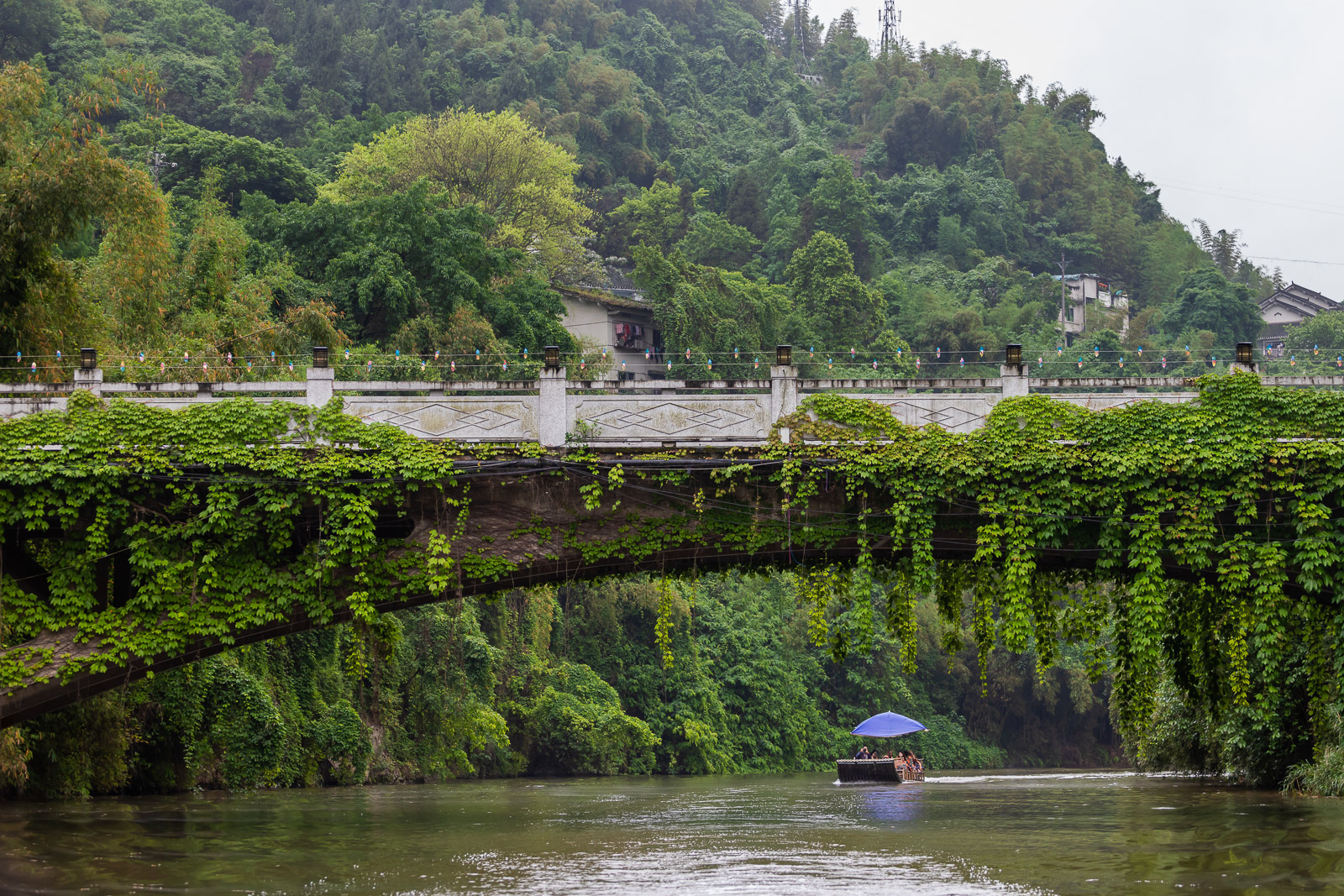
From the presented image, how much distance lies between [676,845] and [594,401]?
6494mm

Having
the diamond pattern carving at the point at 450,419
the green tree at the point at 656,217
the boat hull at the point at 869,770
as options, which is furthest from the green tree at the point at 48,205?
the green tree at the point at 656,217

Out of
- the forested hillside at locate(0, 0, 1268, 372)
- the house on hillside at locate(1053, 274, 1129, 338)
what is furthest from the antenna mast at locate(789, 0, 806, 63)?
the house on hillside at locate(1053, 274, 1129, 338)

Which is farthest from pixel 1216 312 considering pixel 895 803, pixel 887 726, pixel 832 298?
pixel 895 803

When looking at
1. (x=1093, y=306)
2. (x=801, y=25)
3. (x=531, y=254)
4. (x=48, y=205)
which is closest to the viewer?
(x=48, y=205)

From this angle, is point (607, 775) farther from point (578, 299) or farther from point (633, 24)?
point (633, 24)

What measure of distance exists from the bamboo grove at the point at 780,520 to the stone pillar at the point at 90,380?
1276 millimetres

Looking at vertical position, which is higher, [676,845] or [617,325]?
[617,325]

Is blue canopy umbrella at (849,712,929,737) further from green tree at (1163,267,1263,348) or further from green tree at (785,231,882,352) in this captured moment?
green tree at (1163,267,1263,348)

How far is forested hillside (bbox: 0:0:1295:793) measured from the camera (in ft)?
86.4

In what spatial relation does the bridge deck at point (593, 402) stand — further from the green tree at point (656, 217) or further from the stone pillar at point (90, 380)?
the green tree at point (656, 217)

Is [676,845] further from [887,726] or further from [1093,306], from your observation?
[1093,306]

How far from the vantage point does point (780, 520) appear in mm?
16797

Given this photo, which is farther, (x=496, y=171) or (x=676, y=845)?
(x=496, y=171)

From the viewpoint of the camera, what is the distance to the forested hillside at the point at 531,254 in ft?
86.4
